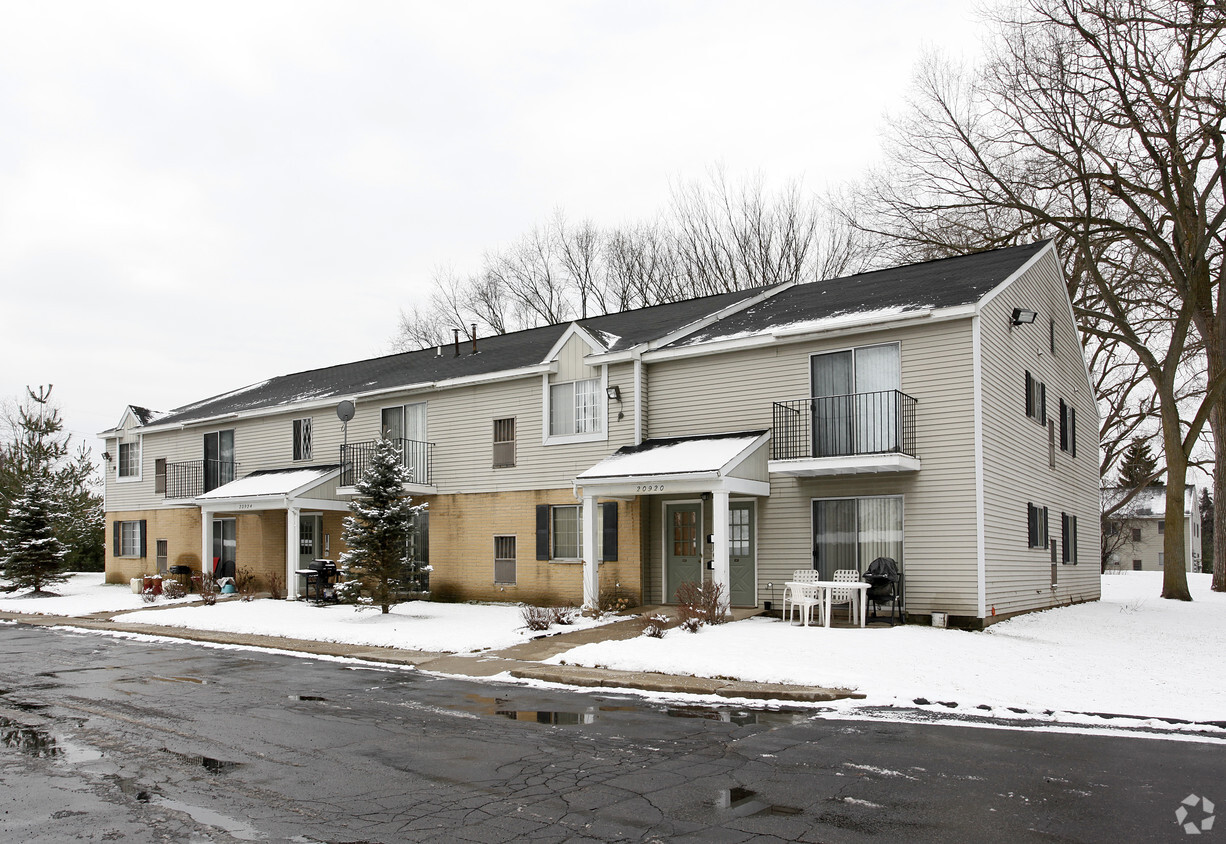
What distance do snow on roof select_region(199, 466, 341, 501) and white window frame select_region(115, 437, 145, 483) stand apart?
6698mm

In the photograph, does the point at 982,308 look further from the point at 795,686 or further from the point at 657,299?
the point at 657,299

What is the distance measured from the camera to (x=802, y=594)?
16.6 meters

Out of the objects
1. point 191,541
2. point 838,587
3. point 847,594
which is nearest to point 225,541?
point 191,541

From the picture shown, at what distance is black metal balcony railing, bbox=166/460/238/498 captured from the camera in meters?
29.9

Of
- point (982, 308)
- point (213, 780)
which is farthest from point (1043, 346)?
point (213, 780)

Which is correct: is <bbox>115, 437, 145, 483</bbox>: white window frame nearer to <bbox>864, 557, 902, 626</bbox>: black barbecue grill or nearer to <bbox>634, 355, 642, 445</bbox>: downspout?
<bbox>634, 355, 642, 445</bbox>: downspout

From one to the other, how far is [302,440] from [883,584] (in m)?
18.0

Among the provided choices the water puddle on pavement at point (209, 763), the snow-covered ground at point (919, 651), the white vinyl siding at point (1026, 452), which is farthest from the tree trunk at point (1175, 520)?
the water puddle on pavement at point (209, 763)

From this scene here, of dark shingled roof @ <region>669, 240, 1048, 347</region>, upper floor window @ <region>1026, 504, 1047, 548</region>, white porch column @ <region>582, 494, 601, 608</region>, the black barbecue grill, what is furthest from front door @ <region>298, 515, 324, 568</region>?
upper floor window @ <region>1026, 504, 1047, 548</region>

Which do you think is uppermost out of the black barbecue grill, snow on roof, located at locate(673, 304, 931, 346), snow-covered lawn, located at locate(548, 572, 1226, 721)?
snow on roof, located at locate(673, 304, 931, 346)

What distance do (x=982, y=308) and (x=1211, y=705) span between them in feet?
26.9

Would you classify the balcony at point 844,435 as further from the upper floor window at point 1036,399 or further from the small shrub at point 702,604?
the upper floor window at point 1036,399

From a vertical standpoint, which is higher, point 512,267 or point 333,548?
point 512,267

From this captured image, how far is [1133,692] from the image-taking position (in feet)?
35.5
